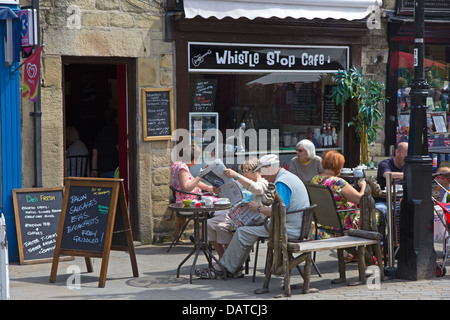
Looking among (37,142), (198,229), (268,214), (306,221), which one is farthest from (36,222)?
(306,221)

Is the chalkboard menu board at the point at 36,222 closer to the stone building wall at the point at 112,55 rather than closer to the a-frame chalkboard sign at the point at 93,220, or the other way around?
the stone building wall at the point at 112,55

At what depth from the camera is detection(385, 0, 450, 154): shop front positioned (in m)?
11.3

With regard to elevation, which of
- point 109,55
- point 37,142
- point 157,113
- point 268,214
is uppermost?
point 109,55

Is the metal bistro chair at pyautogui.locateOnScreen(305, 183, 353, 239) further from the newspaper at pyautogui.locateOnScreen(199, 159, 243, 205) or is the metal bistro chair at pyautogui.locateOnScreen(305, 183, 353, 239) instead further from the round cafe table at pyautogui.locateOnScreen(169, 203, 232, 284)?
the round cafe table at pyautogui.locateOnScreen(169, 203, 232, 284)

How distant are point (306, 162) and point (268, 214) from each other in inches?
86.8

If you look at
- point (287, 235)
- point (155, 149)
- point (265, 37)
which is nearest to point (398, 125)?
point (265, 37)

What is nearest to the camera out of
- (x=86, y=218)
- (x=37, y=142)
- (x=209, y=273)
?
(x=86, y=218)

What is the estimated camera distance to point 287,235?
7.06 meters

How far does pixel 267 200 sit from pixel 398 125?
5.65 metres

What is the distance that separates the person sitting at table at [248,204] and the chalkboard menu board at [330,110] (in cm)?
364

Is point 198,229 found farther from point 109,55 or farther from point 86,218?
point 109,55

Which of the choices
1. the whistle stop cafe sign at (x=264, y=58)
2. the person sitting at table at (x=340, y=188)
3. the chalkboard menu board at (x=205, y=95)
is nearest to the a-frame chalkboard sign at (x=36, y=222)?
the chalkboard menu board at (x=205, y=95)

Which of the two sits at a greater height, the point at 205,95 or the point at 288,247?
the point at 205,95

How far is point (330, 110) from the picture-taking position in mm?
11109
